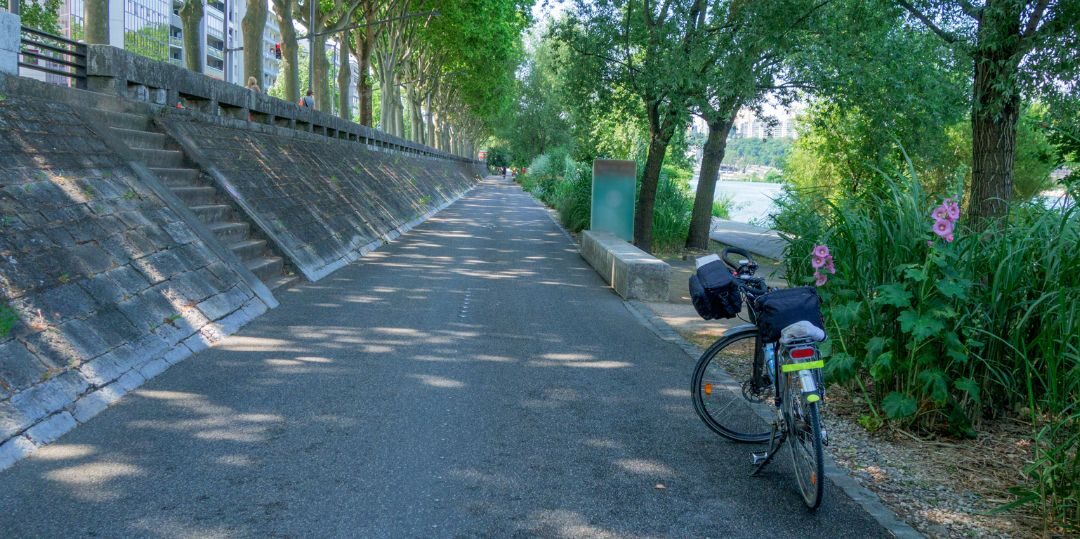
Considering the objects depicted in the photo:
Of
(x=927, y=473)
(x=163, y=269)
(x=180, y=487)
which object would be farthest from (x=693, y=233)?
(x=180, y=487)

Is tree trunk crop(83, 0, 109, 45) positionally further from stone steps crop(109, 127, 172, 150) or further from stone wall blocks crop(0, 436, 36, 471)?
stone wall blocks crop(0, 436, 36, 471)

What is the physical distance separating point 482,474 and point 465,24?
33.4 meters

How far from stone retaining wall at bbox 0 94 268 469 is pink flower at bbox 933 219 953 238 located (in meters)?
5.40

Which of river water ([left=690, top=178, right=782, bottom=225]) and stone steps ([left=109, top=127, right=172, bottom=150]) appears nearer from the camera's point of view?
river water ([left=690, top=178, right=782, bottom=225])

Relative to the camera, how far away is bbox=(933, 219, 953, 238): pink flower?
17.9ft

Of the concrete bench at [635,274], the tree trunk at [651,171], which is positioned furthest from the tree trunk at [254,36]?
the concrete bench at [635,274]

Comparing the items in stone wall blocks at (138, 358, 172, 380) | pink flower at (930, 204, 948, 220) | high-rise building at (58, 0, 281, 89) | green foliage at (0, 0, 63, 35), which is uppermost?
high-rise building at (58, 0, 281, 89)

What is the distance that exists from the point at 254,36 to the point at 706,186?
479 inches

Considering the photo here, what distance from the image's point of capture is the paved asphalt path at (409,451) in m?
4.27

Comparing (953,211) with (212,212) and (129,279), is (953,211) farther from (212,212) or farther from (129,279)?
(212,212)

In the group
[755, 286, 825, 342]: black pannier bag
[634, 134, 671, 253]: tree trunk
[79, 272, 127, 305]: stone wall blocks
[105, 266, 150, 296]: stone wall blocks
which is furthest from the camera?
[634, 134, 671, 253]: tree trunk

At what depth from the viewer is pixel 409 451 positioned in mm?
5273

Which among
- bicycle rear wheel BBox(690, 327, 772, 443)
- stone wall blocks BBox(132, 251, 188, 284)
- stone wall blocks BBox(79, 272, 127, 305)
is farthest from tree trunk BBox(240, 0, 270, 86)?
bicycle rear wheel BBox(690, 327, 772, 443)

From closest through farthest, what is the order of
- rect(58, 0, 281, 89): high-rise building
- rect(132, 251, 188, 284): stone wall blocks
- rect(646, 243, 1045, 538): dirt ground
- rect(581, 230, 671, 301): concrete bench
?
rect(646, 243, 1045, 538): dirt ground < rect(132, 251, 188, 284): stone wall blocks < rect(581, 230, 671, 301): concrete bench < rect(58, 0, 281, 89): high-rise building
